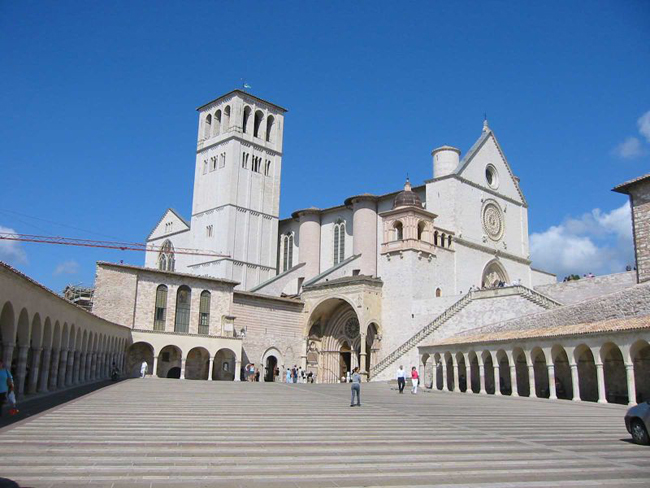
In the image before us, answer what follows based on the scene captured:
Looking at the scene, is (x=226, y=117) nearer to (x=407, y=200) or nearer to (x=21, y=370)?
(x=407, y=200)

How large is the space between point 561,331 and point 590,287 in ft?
41.1

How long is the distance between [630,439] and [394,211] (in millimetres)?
30774

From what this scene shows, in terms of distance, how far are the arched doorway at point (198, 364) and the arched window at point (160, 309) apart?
3080mm

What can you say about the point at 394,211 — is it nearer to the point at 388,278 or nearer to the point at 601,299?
the point at 388,278

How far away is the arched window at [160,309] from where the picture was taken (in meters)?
38.8

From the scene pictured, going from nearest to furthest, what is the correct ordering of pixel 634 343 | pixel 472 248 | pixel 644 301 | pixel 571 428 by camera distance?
pixel 571 428, pixel 634 343, pixel 644 301, pixel 472 248

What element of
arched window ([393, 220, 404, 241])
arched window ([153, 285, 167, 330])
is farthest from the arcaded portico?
arched window ([153, 285, 167, 330])

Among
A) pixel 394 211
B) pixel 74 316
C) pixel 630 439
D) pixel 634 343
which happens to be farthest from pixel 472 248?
pixel 630 439

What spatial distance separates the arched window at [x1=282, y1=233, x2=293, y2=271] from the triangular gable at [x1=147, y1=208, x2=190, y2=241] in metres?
9.46

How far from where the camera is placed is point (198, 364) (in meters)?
40.9

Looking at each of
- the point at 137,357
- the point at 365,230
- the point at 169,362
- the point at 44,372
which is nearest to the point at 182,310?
the point at 169,362

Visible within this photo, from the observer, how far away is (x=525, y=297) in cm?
3366

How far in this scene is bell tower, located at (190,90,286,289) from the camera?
55.7 m

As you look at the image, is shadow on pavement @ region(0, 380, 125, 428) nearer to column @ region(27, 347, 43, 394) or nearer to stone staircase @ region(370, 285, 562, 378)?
column @ region(27, 347, 43, 394)
